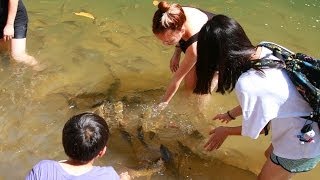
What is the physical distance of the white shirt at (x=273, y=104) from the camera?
2.46 m

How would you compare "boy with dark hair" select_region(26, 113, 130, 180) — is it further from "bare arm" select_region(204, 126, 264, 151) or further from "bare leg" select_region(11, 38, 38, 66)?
"bare leg" select_region(11, 38, 38, 66)

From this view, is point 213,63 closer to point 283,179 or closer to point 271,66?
point 271,66

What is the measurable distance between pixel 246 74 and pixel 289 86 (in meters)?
0.26

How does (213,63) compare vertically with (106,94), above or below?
above

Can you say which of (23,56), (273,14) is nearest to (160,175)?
(23,56)

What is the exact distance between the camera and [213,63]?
2.67 meters

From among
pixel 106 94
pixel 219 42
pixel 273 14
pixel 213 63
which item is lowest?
pixel 106 94

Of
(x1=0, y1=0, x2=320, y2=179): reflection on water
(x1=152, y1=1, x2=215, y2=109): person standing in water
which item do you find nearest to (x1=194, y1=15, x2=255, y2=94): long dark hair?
(x1=152, y1=1, x2=215, y2=109): person standing in water

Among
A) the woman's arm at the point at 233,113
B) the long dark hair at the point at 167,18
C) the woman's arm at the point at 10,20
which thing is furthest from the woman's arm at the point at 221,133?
the woman's arm at the point at 10,20

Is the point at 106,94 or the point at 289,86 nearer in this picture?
the point at 289,86

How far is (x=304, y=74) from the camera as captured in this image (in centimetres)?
251

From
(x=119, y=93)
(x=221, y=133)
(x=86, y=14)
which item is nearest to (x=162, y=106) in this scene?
(x=119, y=93)

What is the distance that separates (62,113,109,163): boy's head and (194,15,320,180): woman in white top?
31.6 inches

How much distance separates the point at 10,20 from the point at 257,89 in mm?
2502
